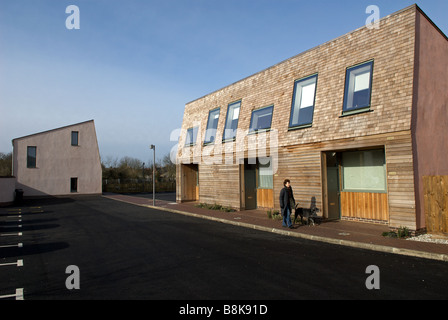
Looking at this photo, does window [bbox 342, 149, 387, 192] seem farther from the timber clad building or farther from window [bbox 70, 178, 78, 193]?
window [bbox 70, 178, 78, 193]

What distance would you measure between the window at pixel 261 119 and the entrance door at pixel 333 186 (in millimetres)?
3423

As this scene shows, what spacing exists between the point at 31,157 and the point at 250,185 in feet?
83.1

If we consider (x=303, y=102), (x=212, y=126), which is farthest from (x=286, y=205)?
(x=212, y=126)

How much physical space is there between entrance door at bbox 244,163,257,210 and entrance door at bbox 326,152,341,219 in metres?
4.98

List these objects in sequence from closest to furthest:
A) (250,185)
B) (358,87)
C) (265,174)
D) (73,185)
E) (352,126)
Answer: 1. (352,126)
2. (358,87)
3. (265,174)
4. (250,185)
5. (73,185)

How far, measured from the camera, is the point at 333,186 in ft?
39.3

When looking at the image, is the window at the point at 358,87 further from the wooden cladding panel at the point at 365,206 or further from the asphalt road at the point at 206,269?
the asphalt road at the point at 206,269

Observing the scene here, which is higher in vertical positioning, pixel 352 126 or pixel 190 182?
pixel 352 126

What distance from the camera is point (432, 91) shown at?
1016 centimetres

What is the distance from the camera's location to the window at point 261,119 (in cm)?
1438

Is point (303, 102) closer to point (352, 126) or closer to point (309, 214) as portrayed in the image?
point (352, 126)

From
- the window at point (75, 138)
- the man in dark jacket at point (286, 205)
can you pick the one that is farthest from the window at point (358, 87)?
the window at point (75, 138)
